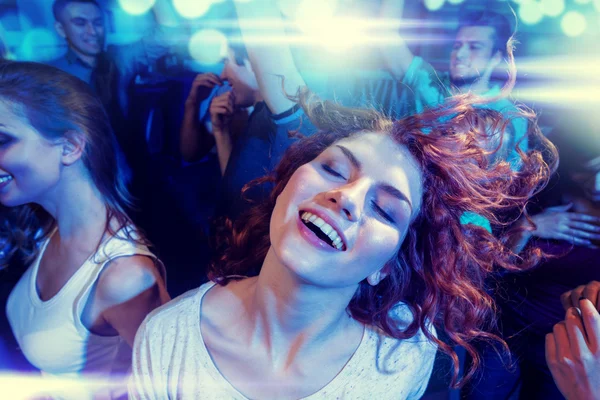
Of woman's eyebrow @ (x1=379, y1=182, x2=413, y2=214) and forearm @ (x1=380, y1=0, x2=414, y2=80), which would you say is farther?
forearm @ (x1=380, y1=0, x2=414, y2=80)

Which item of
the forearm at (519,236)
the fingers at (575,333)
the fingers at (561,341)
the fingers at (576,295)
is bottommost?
the fingers at (561,341)

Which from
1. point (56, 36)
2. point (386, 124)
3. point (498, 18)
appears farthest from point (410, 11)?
point (56, 36)

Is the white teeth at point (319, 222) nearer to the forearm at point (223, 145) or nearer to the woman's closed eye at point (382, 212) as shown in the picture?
the woman's closed eye at point (382, 212)

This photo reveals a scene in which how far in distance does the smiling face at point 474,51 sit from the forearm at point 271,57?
423 mm

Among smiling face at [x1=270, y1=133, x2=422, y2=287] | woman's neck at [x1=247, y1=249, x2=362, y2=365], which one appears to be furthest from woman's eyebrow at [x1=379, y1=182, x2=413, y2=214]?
woman's neck at [x1=247, y1=249, x2=362, y2=365]

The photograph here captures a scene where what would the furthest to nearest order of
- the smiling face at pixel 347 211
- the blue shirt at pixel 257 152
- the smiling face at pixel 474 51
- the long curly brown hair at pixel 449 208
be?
the blue shirt at pixel 257 152 → the smiling face at pixel 474 51 → the long curly brown hair at pixel 449 208 → the smiling face at pixel 347 211

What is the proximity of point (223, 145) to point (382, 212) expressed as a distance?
1.89ft

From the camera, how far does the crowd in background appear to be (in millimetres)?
1017

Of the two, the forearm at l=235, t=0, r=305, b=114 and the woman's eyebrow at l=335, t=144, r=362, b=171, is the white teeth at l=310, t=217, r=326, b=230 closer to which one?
the woman's eyebrow at l=335, t=144, r=362, b=171

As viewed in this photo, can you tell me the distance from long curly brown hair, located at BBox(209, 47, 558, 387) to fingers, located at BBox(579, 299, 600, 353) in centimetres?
15

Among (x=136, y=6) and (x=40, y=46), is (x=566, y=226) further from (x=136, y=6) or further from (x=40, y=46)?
(x=40, y=46)

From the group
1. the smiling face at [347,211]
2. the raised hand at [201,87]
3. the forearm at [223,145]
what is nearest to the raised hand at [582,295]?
the smiling face at [347,211]

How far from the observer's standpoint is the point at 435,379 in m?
1.26

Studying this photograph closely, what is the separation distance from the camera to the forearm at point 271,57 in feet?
3.75
